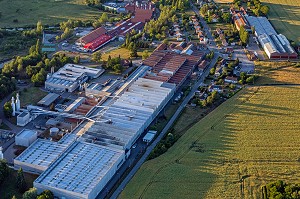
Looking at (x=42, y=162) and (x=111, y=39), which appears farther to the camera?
(x=111, y=39)

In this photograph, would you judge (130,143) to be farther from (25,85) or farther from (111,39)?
(111,39)

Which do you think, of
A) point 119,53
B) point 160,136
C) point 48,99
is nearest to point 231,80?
point 160,136

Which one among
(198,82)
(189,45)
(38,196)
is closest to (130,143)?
(38,196)

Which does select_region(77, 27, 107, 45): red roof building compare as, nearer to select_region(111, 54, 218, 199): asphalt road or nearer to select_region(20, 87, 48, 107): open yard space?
select_region(20, 87, 48, 107): open yard space

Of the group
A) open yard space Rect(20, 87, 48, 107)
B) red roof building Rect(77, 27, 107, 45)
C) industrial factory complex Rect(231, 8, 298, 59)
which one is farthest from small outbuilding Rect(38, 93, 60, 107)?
industrial factory complex Rect(231, 8, 298, 59)

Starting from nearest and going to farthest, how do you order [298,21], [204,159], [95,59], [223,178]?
[223,178], [204,159], [95,59], [298,21]

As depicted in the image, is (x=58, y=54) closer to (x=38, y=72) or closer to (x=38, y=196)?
(x=38, y=72)

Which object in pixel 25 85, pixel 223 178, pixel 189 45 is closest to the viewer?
pixel 223 178

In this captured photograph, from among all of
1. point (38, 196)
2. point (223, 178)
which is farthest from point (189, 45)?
point (38, 196)
